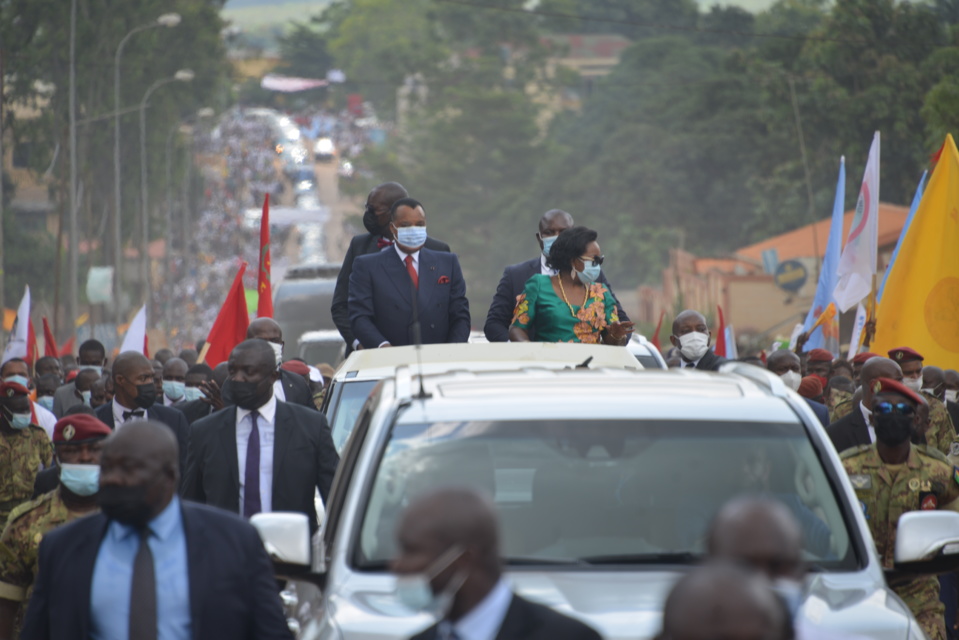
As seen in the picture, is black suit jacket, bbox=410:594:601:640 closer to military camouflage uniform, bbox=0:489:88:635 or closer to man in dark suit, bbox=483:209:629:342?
military camouflage uniform, bbox=0:489:88:635

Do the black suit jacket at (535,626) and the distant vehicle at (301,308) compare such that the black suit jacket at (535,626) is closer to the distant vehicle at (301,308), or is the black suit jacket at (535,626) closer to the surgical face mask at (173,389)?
the surgical face mask at (173,389)

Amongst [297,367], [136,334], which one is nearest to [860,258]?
[297,367]

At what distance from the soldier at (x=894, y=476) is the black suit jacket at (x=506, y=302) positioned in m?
2.28

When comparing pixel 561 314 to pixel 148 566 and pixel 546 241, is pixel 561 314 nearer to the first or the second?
pixel 546 241

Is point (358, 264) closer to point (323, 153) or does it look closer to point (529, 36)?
point (529, 36)

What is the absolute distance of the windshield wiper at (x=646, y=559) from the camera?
4570mm

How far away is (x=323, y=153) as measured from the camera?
11194 cm

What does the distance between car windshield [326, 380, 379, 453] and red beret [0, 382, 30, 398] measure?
6.94ft

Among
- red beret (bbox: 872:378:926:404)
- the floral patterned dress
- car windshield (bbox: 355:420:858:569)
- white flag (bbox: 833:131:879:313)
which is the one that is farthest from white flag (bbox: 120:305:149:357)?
car windshield (bbox: 355:420:858:569)

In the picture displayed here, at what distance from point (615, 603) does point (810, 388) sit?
22.4 ft

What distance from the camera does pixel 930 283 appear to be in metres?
13.4

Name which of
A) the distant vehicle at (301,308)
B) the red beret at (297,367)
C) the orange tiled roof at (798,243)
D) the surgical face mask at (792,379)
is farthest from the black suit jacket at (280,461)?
the orange tiled roof at (798,243)

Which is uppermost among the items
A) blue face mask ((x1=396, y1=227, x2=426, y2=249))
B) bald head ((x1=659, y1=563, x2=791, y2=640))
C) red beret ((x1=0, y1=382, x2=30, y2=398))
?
bald head ((x1=659, y1=563, x2=791, y2=640))

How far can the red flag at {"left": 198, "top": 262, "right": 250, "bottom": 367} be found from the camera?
563 inches
